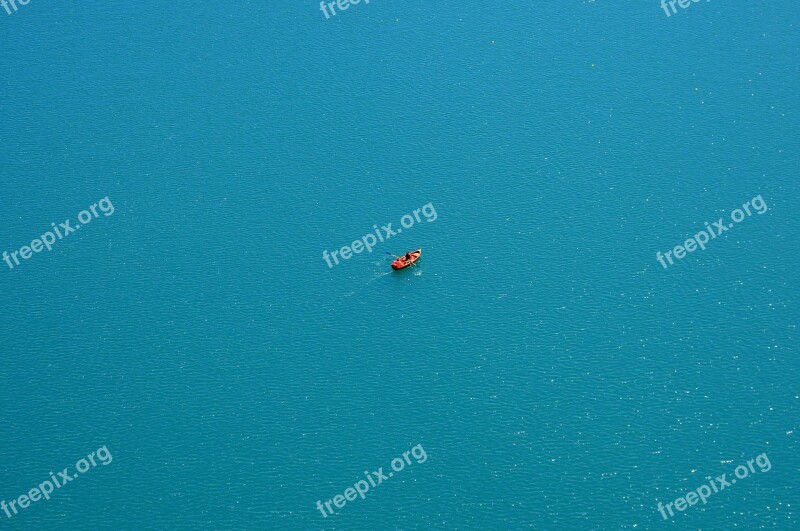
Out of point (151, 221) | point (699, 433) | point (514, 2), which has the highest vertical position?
point (514, 2)

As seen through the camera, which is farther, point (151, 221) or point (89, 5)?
point (89, 5)

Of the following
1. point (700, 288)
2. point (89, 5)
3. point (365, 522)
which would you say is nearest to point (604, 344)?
point (700, 288)

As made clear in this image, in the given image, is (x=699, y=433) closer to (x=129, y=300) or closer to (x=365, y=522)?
(x=365, y=522)

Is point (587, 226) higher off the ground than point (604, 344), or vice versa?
point (587, 226)

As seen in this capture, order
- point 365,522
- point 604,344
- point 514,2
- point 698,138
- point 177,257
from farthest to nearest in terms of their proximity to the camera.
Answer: point 514,2 < point 698,138 < point 177,257 < point 604,344 < point 365,522
